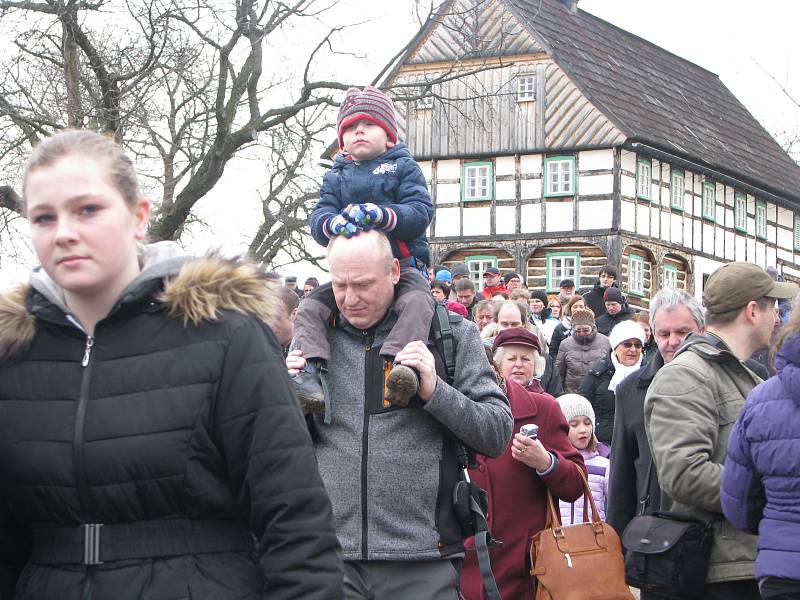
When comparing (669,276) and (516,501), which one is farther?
(669,276)

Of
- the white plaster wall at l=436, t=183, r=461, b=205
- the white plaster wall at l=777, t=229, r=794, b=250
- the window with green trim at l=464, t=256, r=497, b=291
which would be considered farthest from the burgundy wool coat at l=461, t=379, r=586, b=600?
the white plaster wall at l=777, t=229, r=794, b=250

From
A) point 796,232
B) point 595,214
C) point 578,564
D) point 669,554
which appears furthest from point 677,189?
point 669,554

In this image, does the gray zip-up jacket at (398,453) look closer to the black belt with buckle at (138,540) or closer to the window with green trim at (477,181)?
the black belt with buckle at (138,540)

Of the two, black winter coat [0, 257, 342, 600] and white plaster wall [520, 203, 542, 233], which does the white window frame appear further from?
black winter coat [0, 257, 342, 600]

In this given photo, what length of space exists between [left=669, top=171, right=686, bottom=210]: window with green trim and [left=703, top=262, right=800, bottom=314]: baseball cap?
102 ft

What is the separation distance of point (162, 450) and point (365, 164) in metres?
2.85

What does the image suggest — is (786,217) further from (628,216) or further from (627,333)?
(627,333)

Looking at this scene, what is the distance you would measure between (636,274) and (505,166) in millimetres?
4481

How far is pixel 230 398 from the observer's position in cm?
274

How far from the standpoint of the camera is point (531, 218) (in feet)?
110

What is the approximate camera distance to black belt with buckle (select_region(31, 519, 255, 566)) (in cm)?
267

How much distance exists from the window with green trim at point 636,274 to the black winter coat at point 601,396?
22.3 m

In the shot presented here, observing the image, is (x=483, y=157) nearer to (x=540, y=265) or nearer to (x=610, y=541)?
(x=540, y=265)

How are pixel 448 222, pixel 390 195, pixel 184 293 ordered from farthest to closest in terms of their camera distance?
pixel 448 222 < pixel 390 195 < pixel 184 293
